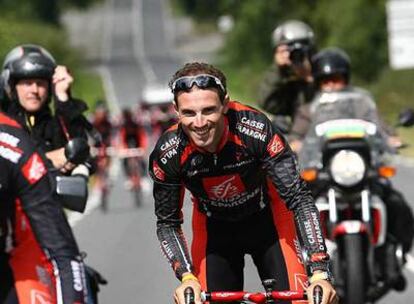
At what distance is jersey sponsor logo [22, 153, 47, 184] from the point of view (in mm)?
5516

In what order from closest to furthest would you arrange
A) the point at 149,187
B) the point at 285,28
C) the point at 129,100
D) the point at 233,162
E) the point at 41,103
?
the point at 233,162
the point at 41,103
the point at 285,28
the point at 149,187
the point at 129,100

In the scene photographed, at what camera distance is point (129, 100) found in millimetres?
90688

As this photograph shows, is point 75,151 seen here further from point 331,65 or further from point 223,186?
point 331,65

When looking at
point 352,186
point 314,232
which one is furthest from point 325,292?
point 352,186

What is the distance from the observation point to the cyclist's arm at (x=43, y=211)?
5.52 meters

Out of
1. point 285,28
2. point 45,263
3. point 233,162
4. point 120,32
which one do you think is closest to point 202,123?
point 233,162

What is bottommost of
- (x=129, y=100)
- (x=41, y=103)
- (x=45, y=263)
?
(x=45, y=263)

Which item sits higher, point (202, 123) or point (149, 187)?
point (149, 187)

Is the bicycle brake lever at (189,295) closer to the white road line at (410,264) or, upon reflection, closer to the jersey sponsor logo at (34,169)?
the jersey sponsor logo at (34,169)

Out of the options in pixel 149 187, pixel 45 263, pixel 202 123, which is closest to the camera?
pixel 45 263

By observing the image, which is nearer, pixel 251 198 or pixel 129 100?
pixel 251 198

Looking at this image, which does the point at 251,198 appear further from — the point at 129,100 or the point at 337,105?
the point at 129,100

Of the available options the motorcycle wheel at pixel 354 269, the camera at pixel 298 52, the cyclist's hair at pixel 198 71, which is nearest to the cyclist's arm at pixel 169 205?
the cyclist's hair at pixel 198 71

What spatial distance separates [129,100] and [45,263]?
8514 centimetres
